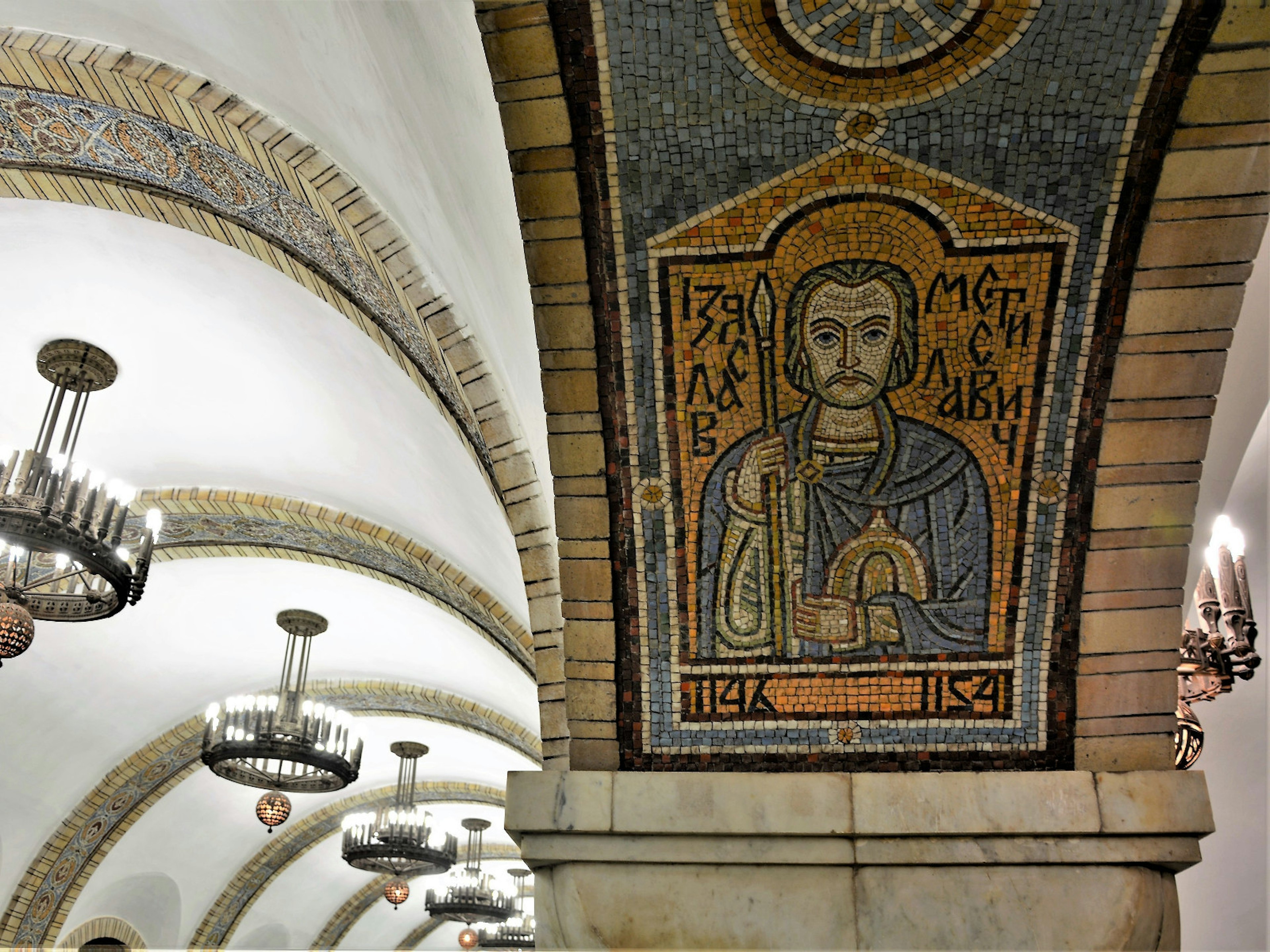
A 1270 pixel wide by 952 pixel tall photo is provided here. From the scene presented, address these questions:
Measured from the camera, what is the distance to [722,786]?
2.97 meters

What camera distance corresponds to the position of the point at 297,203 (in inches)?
154

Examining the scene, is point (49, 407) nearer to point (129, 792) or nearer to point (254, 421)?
point (254, 421)

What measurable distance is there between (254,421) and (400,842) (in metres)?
6.51

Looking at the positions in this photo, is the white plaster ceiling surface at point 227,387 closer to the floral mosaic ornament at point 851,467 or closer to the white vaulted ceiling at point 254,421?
the white vaulted ceiling at point 254,421

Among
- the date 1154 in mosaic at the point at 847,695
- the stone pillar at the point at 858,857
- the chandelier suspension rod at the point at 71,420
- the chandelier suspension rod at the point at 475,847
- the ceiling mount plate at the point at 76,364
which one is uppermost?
the ceiling mount plate at the point at 76,364

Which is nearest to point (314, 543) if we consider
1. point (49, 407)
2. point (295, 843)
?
point (49, 407)

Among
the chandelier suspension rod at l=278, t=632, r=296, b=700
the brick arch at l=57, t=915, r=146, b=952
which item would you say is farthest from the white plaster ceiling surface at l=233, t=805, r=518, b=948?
the chandelier suspension rod at l=278, t=632, r=296, b=700

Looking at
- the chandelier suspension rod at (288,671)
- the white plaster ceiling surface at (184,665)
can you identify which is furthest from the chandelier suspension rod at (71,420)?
the chandelier suspension rod at (288,671)

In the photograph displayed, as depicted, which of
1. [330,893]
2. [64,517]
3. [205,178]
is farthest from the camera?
[330,893]

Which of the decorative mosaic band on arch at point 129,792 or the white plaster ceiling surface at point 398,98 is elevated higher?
the white plaster ceiling surface at point 398,98

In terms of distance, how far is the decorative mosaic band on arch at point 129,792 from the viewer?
370 inches

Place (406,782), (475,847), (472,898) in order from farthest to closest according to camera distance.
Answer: (475,847), (472,898), (406,782)

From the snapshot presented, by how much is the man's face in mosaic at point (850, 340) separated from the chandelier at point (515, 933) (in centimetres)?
1787

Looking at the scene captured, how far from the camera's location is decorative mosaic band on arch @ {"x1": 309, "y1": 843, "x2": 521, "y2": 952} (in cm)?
1631
